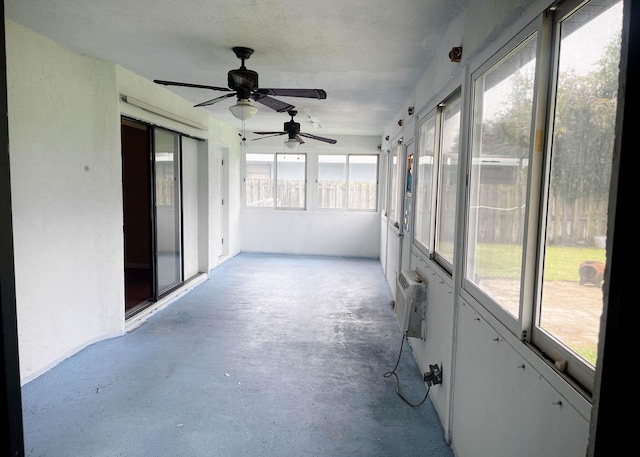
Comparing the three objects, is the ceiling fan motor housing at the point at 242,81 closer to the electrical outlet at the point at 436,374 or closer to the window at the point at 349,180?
the electrical outlet at the point at 436,374

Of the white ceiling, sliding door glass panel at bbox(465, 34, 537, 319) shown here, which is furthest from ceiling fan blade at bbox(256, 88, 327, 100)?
sliding door glass panel at bbox(465, 34, 537, 319)

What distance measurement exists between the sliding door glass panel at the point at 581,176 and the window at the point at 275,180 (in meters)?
7.39

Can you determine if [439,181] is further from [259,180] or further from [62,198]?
[259,180]

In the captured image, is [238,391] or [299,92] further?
[299,92]

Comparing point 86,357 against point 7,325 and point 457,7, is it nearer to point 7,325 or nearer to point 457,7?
point 7,325

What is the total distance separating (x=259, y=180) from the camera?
28.6 ft

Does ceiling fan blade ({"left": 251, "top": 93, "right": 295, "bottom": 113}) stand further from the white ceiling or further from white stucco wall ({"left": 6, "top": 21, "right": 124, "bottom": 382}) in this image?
white stucco wall ({"left": 6, "top": 21, "right": 124, "bottom": 382})

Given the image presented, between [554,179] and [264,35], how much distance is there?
2.41 metres

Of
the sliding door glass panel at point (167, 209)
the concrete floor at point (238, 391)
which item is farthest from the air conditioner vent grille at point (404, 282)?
the sliding door glass panel at point (167, 209)

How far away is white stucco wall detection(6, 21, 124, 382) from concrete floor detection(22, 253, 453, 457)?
350 millimetres

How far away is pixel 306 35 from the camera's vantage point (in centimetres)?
296

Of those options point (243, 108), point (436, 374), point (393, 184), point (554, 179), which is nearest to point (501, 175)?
point (554, 179)

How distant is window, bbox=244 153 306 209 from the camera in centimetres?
860

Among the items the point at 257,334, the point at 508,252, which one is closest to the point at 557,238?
the point at 508,252
